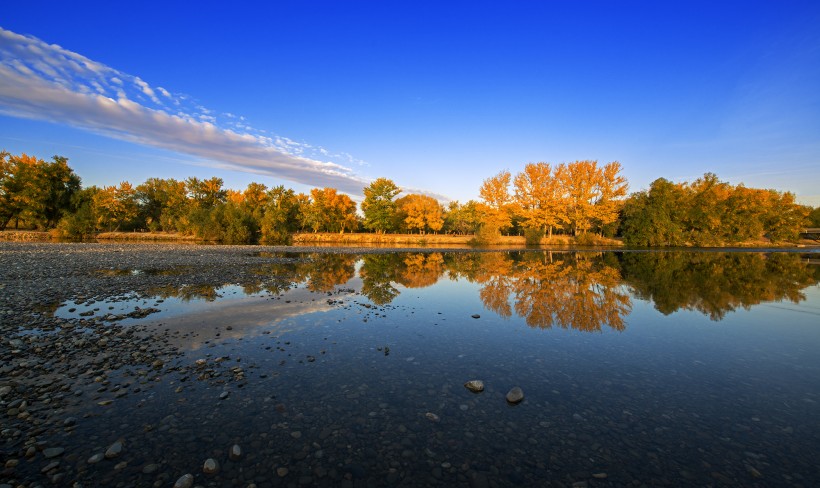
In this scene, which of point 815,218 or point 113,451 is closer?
point 113,451

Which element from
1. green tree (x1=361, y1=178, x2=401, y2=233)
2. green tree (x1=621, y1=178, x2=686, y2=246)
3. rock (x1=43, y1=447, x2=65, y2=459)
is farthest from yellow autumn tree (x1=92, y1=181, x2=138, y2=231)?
green tree (x1=621, y1=178, x2=686, y2=246)

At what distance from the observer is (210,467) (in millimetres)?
5141

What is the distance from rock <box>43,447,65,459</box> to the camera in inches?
210

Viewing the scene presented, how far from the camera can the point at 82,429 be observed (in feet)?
20.0

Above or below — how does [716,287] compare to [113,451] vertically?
above

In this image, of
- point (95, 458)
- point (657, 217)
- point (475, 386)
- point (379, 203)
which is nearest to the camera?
Result: point (95, 458)

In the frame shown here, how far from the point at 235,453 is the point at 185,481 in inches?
31.0

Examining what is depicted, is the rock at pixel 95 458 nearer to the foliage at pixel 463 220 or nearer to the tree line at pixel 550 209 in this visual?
the tree line at pixel 550 209

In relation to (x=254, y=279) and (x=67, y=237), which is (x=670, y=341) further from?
(x=67, y=237)

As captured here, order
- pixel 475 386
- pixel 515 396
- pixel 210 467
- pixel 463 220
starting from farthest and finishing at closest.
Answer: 1. pixel 463 220
2. pixel 475 386
3. pixel 515 396
4. pixel 210 467

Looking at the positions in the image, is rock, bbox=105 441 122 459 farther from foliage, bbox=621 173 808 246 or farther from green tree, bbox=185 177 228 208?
green tree, bbox=185 177 228 208

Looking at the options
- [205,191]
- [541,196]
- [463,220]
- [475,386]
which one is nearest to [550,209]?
[541,196]

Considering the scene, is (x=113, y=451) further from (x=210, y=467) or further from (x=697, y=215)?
(x=697, y=215)

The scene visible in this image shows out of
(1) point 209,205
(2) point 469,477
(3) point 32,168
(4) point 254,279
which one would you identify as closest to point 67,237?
(3) point 32,168
